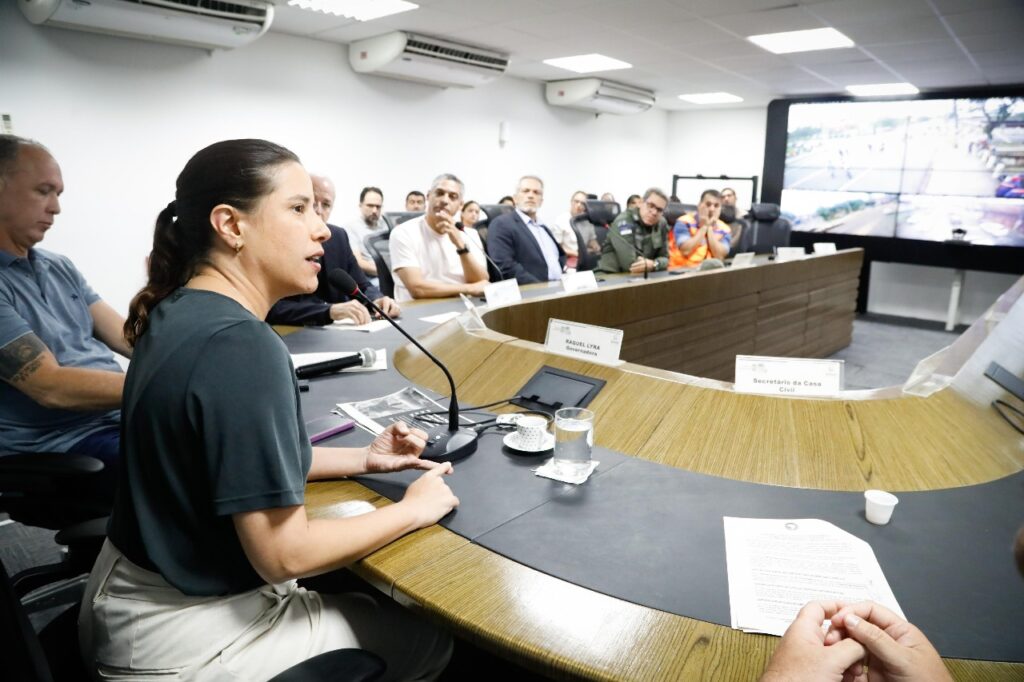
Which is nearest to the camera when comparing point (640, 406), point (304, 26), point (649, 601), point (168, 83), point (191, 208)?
point (649, 601)

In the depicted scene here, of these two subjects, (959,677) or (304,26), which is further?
(304,26)

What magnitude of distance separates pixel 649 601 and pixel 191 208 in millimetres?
887

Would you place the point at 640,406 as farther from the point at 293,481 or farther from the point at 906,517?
the point at 293,481

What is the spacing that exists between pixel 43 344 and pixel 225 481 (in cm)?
114

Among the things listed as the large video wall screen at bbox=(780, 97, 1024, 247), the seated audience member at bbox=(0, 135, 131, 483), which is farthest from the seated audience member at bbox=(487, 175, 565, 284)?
the large video wall screen at bbox=(780, 97, 1024, 247)

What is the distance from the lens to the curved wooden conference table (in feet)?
2.43

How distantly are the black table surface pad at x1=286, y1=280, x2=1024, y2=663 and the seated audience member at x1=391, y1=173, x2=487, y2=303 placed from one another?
1.96 m

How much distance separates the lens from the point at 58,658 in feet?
3.13

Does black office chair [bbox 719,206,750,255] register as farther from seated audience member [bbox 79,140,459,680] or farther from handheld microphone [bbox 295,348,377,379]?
seated audience member [bbox 79,140,459,680]

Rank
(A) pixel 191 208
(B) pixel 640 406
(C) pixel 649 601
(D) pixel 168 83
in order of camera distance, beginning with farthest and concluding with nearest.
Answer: (D) pixel 168 83 → (B) pixel 640 406 → (A) pixel 191 208 → (C) pixel 649 601

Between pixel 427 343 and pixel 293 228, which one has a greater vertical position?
pixel 293 228

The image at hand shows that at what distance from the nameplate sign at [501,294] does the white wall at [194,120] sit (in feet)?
11.0

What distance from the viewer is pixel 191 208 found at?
0.97 meters

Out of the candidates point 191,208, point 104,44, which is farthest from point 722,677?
point 104,44
